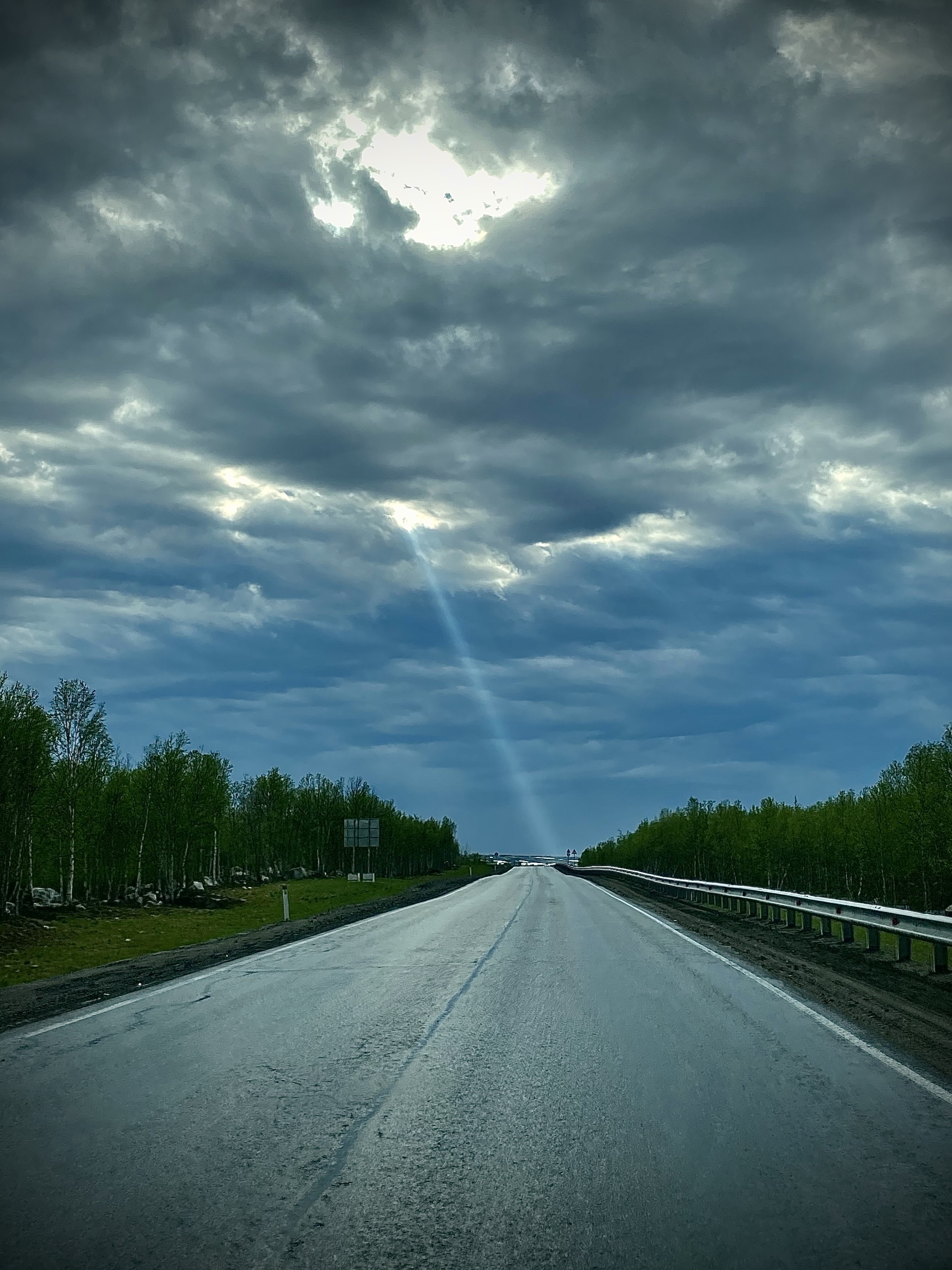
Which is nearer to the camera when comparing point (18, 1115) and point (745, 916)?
point (18, 1115)

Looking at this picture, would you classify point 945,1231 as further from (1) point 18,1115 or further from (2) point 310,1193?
(1) point 18,1115

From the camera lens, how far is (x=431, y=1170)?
17.0ft

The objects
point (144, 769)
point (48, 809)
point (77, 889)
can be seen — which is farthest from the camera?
point (77, 889)

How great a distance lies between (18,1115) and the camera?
21.1ft

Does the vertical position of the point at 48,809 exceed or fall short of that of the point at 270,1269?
it exceeds it

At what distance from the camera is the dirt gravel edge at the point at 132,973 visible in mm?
12133

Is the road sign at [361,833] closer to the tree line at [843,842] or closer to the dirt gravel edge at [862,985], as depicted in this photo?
the tree line at [843,842]

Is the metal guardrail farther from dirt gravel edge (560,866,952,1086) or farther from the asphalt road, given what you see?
the asphalt road

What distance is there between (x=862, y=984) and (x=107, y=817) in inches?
1722

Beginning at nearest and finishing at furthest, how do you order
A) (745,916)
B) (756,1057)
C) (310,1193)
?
(310,1193)
(756,1057)
(745,916)

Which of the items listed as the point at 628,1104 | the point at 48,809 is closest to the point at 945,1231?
the point at 628,1104

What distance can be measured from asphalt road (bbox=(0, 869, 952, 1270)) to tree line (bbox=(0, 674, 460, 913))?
83.9 ft

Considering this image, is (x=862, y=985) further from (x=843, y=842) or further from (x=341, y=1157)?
(x=843, y=842)

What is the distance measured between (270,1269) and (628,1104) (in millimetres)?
3290
